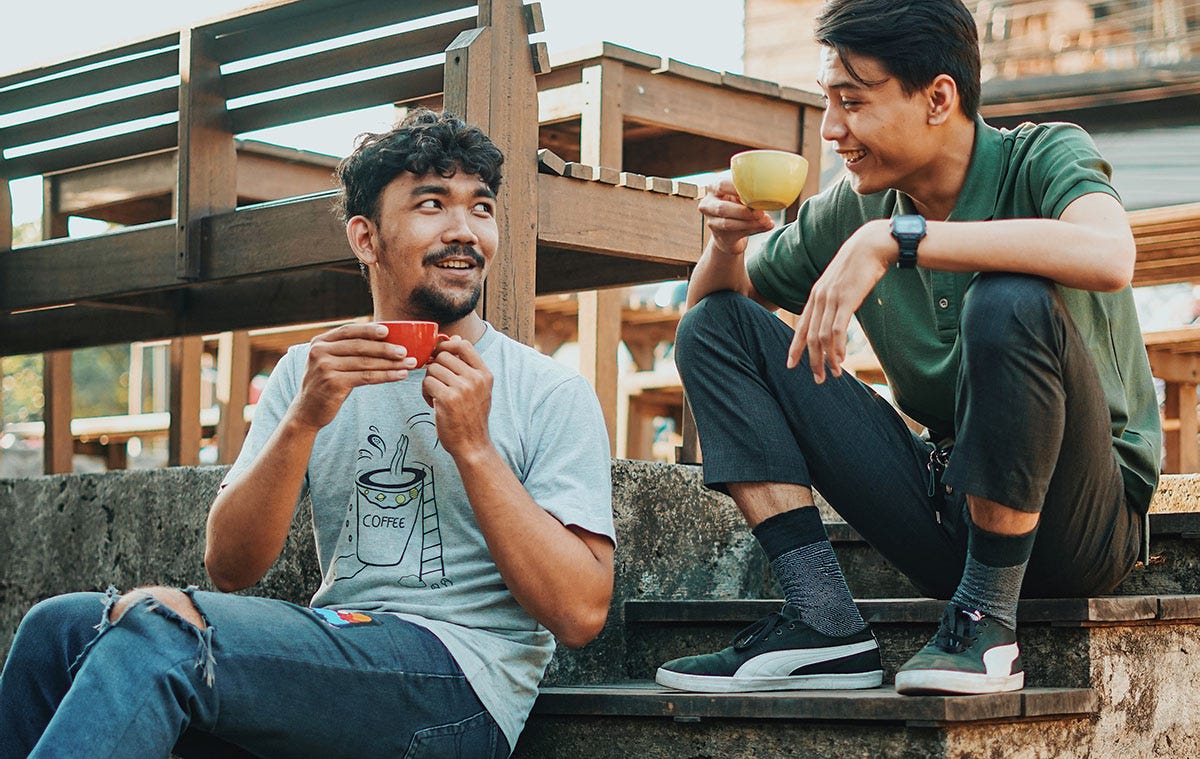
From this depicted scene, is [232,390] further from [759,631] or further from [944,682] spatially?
[944,682]

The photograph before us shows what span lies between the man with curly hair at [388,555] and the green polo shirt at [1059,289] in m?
0.57

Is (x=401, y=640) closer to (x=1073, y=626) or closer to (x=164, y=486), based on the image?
(x=1073, y=626)

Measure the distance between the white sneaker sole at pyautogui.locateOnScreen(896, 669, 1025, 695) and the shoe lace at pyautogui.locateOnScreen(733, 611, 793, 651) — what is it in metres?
0.29

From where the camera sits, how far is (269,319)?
4.34 meters

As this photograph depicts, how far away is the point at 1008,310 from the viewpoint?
79.8 inches

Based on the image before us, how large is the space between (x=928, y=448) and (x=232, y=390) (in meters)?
3.37

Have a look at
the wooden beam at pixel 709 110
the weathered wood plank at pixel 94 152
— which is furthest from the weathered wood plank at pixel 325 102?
the wooden beam at pixel 709 110

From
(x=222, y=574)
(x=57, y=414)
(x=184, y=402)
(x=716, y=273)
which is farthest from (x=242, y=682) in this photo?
(x=57, y=414)

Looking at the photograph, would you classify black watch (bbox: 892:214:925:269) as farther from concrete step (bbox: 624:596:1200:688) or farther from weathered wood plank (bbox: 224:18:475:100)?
weathered wood plank (bbox: 224:18:475:100)

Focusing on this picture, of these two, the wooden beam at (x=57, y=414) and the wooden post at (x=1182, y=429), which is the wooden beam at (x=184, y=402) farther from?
the wooden post at (x=1182, y=429)

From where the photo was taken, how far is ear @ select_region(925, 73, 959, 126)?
2.33 metres

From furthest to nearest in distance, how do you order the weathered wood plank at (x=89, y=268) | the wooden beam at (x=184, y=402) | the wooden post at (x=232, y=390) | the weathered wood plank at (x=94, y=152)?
1. the wooden post at (x=232, y=390)
2. the wooden beam at (x=184, y=402)
3. the weathered wood plank at (x=94, y=152)
4. the weathered wood plank at (x=89, y=268)

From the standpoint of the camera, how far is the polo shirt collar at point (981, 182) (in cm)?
239

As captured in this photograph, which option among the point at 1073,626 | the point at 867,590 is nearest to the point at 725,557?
the point at 867,590
